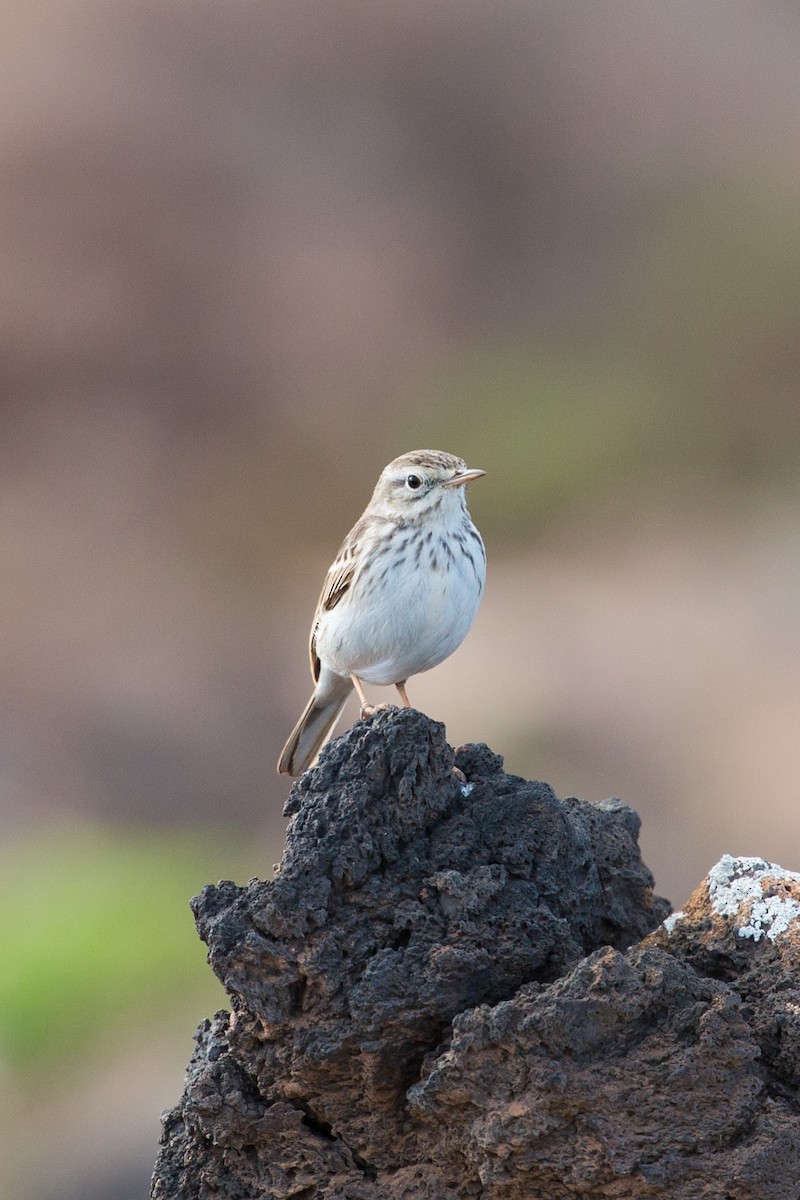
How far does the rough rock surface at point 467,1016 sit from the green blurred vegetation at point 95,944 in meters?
8.40

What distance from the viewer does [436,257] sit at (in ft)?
87.5

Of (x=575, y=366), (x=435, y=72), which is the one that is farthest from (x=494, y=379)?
(x=435, y=72)

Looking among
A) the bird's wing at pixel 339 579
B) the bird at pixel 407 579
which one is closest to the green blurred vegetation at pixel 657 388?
the bird's wing at pixel 339 579

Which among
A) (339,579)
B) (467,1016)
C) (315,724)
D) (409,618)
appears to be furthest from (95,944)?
(467,1016)

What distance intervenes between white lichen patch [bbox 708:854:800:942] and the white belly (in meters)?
1.92

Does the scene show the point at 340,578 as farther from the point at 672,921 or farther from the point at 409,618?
the point at 672,921

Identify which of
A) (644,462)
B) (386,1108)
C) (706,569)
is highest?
(644,462)

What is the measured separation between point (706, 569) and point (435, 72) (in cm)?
1165

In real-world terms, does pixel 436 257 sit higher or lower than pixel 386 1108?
higher

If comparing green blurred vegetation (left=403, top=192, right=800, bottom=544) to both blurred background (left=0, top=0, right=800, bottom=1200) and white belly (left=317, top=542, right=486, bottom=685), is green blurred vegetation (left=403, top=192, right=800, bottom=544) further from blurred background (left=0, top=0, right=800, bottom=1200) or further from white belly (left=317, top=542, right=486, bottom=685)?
white belly (left=317, top=542, right=486, bottom=685)

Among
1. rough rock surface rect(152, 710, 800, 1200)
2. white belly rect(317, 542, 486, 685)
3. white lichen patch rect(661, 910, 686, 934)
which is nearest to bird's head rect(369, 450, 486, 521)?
white belly rect(317, 542, 486, 685)

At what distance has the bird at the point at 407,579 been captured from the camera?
543 centimetres

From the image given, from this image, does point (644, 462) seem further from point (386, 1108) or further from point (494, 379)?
point (386, 1108)

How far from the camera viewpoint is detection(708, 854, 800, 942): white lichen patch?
3.43m
